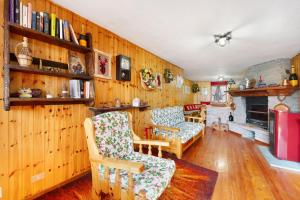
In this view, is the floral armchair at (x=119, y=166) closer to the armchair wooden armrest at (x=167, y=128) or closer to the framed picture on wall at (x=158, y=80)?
the armchair wooden armrest at (x=167, y=128)

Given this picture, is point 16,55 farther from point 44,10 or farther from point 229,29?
point 229,29

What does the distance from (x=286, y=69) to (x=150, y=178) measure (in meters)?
4.58

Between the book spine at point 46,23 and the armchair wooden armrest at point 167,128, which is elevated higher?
the book spine at point 46,23

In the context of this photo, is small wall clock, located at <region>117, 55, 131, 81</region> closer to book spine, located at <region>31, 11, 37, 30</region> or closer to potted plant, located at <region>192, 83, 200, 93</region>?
book spine, located at <region>31, 11, 37, 30</region>

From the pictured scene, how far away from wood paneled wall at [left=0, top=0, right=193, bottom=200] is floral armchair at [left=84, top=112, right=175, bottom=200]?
67cm

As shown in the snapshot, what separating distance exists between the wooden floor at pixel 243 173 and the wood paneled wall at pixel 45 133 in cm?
190

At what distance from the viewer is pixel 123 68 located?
9.04ft

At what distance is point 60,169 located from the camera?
194 centimetres

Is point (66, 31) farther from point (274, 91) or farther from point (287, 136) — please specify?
point (274, 91)

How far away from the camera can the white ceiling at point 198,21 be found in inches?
71.0

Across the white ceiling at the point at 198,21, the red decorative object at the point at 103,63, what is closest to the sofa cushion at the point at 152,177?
the red decorative object at the point at 103,63

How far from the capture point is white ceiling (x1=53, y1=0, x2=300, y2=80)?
5.91 feet

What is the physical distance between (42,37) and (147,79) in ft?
6.85

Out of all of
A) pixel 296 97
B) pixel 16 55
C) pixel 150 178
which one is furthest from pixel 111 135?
pixel 296 97
